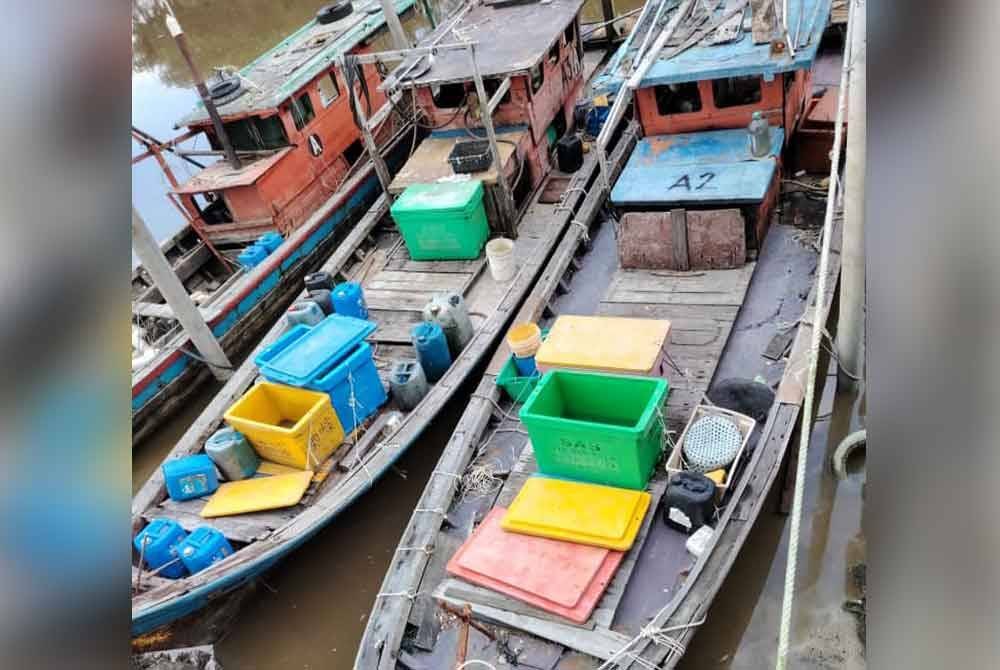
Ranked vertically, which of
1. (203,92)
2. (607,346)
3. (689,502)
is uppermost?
(203,92)

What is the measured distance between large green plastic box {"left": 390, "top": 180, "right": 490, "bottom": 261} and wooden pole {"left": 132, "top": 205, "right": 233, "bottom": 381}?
274 centimetres

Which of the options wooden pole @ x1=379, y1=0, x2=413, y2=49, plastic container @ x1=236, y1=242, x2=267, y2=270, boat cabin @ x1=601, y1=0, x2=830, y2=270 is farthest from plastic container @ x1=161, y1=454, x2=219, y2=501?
wooden pole @ x1=379, y1=0, x2=413, y2=49

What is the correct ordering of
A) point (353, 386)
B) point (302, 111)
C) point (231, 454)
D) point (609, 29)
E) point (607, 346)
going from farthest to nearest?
point (609, 29)
point (302, 111)
point (353, 386)
point (231, 454)
point (607, 346)

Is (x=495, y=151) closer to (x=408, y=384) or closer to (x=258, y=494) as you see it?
(x=408, y=384)

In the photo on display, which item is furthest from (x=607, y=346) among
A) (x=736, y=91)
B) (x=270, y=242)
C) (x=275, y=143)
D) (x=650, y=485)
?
(x=275, y=143)

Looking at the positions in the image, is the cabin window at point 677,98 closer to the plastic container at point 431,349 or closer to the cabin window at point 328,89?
the plastic container at point 431,349

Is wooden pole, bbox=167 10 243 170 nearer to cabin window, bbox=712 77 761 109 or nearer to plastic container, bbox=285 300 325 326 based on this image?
plastic container, bbox=285 300 325 326

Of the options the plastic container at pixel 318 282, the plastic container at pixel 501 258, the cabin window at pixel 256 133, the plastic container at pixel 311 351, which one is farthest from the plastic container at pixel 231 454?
the cabin window at pixel 256 133

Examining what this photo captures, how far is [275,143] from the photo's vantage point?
11.4m

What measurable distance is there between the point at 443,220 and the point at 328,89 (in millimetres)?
4451

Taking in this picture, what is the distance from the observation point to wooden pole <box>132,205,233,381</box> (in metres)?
8.18

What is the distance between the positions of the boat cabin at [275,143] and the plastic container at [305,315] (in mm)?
3051

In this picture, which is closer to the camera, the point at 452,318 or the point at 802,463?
the point at 802,463
